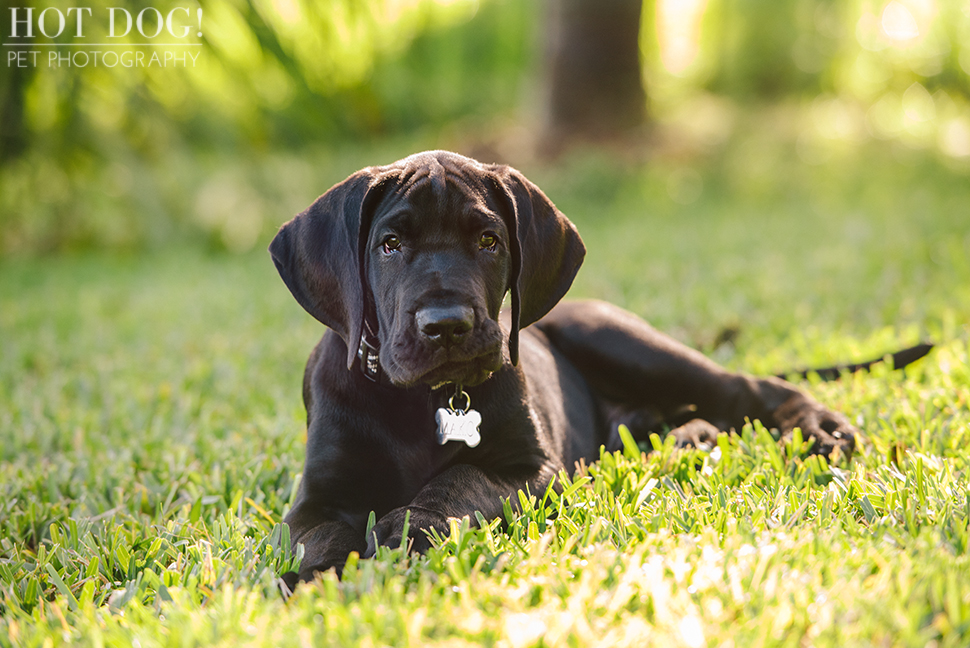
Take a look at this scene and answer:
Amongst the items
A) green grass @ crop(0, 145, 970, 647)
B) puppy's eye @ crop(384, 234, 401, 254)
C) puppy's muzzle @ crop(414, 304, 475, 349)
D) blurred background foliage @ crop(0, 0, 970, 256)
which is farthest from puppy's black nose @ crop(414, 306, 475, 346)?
blurred background foliage @ crop(0, 0, 970, 256)

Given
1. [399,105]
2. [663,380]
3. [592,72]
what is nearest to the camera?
[663,380]

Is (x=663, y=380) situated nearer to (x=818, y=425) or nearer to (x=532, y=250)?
(x=818, y=425)

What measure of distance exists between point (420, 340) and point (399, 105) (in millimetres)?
15674

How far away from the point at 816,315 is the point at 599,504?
3575 millimetres

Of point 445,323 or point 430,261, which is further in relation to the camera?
point 430,261

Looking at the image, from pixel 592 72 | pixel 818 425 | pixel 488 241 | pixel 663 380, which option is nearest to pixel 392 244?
pixel 488 241

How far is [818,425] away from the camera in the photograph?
11.3 feet

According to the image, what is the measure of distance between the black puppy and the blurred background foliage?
3.31 metres

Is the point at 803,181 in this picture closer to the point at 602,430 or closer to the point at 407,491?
the point at 602,430

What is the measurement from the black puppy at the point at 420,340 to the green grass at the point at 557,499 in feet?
0.73

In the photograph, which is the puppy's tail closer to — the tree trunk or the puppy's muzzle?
the puppy's muzzle

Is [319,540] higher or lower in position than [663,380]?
lower

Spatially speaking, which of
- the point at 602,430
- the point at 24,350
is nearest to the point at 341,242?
the point at 602,430

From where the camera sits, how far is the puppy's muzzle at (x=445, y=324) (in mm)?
2469
